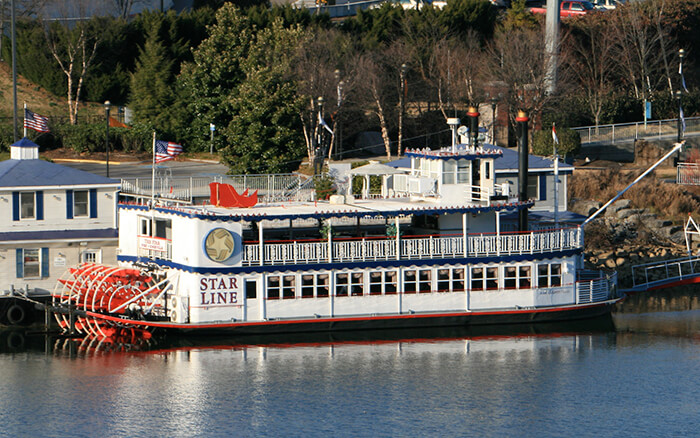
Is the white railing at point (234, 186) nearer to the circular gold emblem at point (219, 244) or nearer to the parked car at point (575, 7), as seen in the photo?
the circular gold emblem at point (219, 244)

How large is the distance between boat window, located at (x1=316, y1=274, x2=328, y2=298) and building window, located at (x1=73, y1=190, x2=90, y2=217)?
1163 cm

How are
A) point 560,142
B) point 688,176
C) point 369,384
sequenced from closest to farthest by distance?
point 369,384
point 688,176
point 560,142

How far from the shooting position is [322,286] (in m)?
45.9

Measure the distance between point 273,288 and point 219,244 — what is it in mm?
2956

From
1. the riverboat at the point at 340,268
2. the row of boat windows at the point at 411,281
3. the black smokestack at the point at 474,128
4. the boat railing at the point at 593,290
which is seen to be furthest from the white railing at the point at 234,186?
the boat railing at the point at 593,290

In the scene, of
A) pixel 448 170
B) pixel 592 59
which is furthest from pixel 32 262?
pixel 592 59

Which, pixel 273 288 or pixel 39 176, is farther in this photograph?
pixel 39 176

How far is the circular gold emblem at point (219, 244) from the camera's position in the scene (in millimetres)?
44250

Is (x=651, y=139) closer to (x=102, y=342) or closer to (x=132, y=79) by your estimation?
(x=132, y=79)

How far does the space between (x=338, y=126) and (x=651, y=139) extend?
22722 mm

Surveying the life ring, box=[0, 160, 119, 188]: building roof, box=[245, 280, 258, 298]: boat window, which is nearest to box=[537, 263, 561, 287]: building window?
box=[245, 280, 258, 298]: boat window

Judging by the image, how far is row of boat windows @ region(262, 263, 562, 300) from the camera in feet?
150

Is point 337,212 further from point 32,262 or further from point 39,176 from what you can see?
point 39,176

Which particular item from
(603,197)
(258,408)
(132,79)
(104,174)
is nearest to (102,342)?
(258,408)
